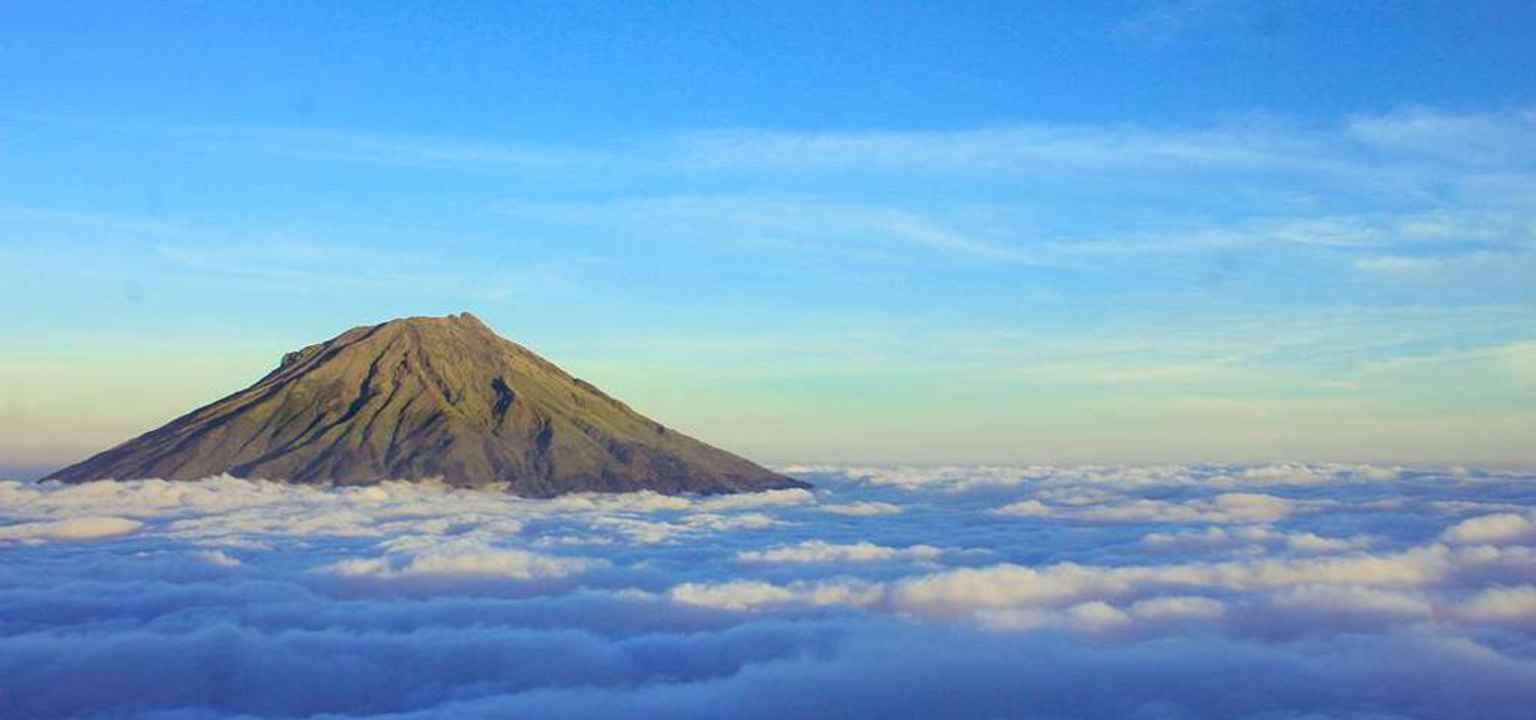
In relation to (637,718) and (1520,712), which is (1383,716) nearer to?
(1520,712)

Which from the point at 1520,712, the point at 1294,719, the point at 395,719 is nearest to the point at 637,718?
the point at 395,719

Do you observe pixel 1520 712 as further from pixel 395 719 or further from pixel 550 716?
pixel 395 719

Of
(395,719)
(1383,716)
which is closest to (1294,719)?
(1383,716)

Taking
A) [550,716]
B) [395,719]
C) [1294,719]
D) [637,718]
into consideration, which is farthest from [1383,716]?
[395,719]

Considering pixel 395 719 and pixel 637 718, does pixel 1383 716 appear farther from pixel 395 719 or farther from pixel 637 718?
pixel 395 719

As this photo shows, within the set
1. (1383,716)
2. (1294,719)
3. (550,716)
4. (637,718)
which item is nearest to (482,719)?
(550,716)

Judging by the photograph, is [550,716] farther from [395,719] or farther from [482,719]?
[395,719]
